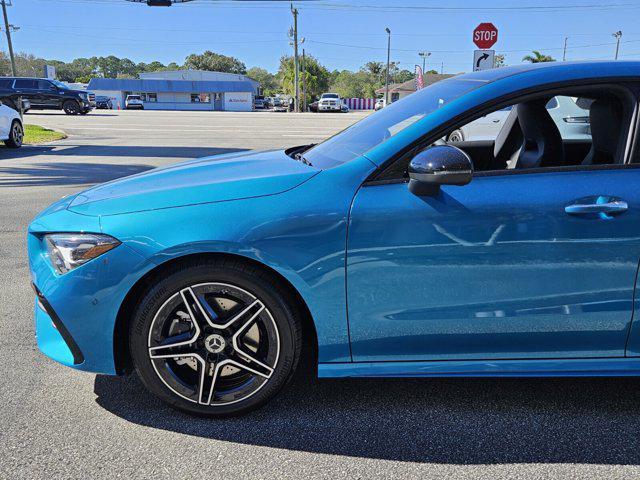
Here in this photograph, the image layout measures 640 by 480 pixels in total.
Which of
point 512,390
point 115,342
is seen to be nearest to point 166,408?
point 115,342

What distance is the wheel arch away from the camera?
2449 millimetres

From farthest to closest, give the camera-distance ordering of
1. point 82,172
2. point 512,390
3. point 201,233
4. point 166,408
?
point 82,172 → point 512,390 → point 166,408 → point 201,233

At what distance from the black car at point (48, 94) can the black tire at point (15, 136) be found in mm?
20299

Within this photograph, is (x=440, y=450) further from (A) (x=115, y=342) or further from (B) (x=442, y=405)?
(A) (x=115, y=342)

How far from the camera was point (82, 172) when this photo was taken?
10.6 metres

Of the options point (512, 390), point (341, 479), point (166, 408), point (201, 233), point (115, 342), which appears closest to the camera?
point (341, 479)

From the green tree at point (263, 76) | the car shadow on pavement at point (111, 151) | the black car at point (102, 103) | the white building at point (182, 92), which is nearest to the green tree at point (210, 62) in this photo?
the green tree at point (263, 76)

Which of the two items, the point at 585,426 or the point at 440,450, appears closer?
the point at 440,450

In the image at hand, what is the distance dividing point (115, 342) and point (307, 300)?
3.03 ft

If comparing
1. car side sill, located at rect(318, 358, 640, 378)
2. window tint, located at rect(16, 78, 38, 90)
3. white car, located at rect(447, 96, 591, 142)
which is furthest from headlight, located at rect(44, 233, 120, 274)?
window tint, located at rect(16, 78, 38, 90)

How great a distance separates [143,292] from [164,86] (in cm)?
7273

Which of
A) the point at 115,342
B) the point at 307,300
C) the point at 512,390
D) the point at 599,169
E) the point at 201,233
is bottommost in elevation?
the point at 512,390

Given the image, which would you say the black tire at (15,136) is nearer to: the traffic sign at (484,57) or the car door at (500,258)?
the traffic sign at (484,57)

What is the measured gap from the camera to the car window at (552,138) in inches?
107
